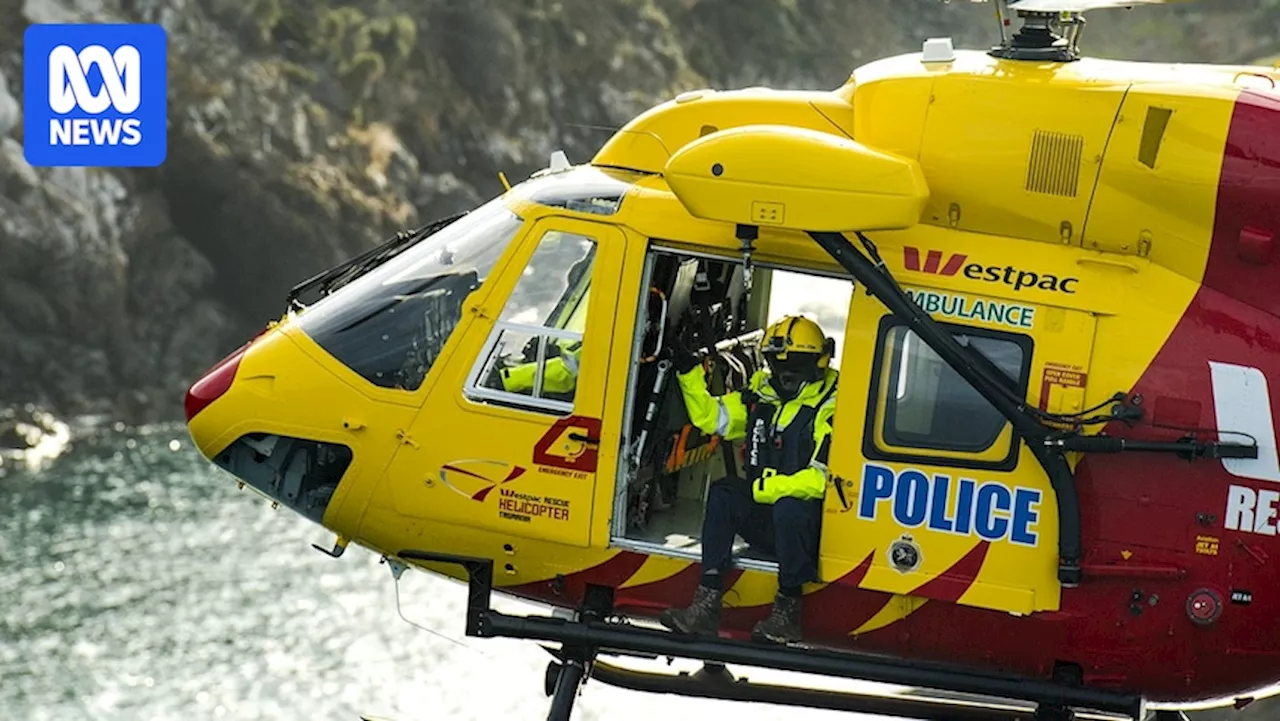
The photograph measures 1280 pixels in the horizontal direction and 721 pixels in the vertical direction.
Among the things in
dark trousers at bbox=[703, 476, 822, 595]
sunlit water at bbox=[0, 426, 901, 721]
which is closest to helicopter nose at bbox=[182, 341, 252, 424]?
dark trousers at bbox=[703, 476, 822, 595]

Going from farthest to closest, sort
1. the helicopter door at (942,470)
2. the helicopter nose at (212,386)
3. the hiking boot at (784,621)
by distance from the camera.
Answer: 1. the helicopter nose at (212,386)
2. the hiking boot at (784,621)
3. the helicopter door at (942,470)

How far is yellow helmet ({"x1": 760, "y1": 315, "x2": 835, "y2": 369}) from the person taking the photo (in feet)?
30.8

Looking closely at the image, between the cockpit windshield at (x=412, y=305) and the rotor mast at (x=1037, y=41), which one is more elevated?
the rotor mast at (x=1037, y=41)

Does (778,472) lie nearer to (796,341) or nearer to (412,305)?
(796,341)

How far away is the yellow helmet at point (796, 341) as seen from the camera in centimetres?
940

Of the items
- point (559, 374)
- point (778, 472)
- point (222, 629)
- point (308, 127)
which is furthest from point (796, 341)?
point (308, 127)

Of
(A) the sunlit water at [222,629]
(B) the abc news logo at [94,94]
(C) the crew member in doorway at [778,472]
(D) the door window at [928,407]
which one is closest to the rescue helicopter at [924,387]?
(D) the door window at [928,407]

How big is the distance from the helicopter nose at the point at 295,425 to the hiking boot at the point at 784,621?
2062 mm

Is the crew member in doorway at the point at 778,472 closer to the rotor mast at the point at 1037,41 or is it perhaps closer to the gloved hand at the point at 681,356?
the gloved hand at the point at 681,356

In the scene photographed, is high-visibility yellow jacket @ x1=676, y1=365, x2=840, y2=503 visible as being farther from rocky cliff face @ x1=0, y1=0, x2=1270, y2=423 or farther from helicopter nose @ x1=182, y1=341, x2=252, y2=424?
rocky cliff face @ x1=0, y1=0, x2=1270, y2=423

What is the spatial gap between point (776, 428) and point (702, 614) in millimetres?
966

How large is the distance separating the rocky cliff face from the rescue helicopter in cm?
2675

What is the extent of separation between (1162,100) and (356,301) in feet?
13.5

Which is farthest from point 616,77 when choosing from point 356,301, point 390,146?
point 356,301
